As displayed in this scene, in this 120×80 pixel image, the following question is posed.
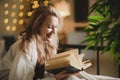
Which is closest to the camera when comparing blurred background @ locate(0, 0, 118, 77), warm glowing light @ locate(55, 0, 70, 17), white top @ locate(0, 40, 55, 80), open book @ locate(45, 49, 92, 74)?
open book @ locate(45, 49, 92, 74)

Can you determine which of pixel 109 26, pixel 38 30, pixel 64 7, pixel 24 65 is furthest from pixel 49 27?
pixel 64 7

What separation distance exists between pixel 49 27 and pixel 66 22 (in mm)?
2723

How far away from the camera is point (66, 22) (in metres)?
4.04

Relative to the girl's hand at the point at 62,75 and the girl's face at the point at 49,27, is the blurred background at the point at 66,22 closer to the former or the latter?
the girl's face at the point at 49,27

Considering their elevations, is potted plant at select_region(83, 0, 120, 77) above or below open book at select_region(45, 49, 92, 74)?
above

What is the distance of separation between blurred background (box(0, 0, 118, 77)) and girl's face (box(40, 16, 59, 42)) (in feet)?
3.21

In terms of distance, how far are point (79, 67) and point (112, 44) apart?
220 mm

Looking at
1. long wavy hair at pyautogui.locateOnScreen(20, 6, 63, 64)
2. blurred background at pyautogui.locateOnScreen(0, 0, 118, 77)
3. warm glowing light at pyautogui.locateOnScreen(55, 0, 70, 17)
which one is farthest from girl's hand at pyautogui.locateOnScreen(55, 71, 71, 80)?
warm glowing light at pyautogui.locateOnScreen(55, 0, 70, 17)

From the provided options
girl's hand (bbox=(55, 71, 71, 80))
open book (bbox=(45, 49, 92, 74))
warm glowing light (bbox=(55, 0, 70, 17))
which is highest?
warm glowing light (bbox=(55, 0, 70, 17))

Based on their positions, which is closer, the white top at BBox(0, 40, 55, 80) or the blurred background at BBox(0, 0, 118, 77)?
the white top at BBox(0, 40, 55, 80)

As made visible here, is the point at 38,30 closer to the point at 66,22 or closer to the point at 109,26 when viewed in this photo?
the point at 109,26

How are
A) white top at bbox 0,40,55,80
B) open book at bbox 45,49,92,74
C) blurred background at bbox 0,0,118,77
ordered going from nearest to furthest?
open book at bbox 45,49,92,74 < white top at bbox 0,40,55,80 < blurred background at bbox 0,0,118,77

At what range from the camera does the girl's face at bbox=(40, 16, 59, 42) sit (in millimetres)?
1325

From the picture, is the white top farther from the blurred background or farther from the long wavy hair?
the blurred background
